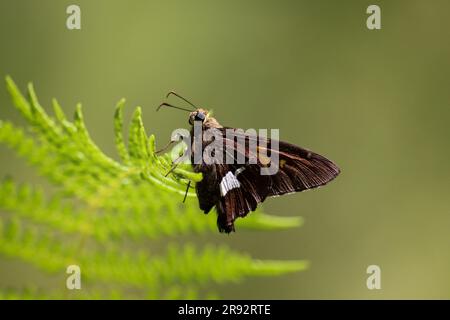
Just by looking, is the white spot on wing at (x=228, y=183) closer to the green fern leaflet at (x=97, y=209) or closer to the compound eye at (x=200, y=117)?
the green fern leaflet at (x=97, y=209)

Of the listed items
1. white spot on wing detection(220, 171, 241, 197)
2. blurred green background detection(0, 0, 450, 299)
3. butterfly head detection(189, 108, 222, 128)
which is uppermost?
blurred green background detection(0, 0, 450, 299)

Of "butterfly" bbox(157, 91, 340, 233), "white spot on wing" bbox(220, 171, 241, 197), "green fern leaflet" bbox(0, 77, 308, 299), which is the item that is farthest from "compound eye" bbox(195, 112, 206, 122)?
"green fern leaflet" bbox(0, 77, 308, 299)

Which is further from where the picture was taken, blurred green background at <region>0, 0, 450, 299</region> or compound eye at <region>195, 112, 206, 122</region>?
blurred green background at <region>0, 0, 450, 299</region>

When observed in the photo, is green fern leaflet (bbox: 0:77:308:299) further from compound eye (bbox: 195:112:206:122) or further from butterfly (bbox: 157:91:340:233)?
compound eye (bbox: 195:112:206:122)

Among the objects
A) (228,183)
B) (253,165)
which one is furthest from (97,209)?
(253,165)

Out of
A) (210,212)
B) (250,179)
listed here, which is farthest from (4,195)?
(250,179)

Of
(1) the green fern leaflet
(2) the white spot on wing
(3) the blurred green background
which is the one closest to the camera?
(1) the green fern leaflet

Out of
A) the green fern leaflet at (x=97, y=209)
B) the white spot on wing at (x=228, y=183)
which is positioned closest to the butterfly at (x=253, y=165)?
the white spot on wing at (x=228, y=183)

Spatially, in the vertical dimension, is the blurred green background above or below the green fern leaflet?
above

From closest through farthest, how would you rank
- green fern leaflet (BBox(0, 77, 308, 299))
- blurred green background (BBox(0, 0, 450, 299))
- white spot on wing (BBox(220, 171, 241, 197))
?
green fern leaflet (BBox(0, 77, 308, 299)) → white spot on wing (BBox(220, 171, 241, 197)) → blurred green background (BBox(0, 0, 450, 299))

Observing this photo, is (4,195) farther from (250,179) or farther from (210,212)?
(250,179)
